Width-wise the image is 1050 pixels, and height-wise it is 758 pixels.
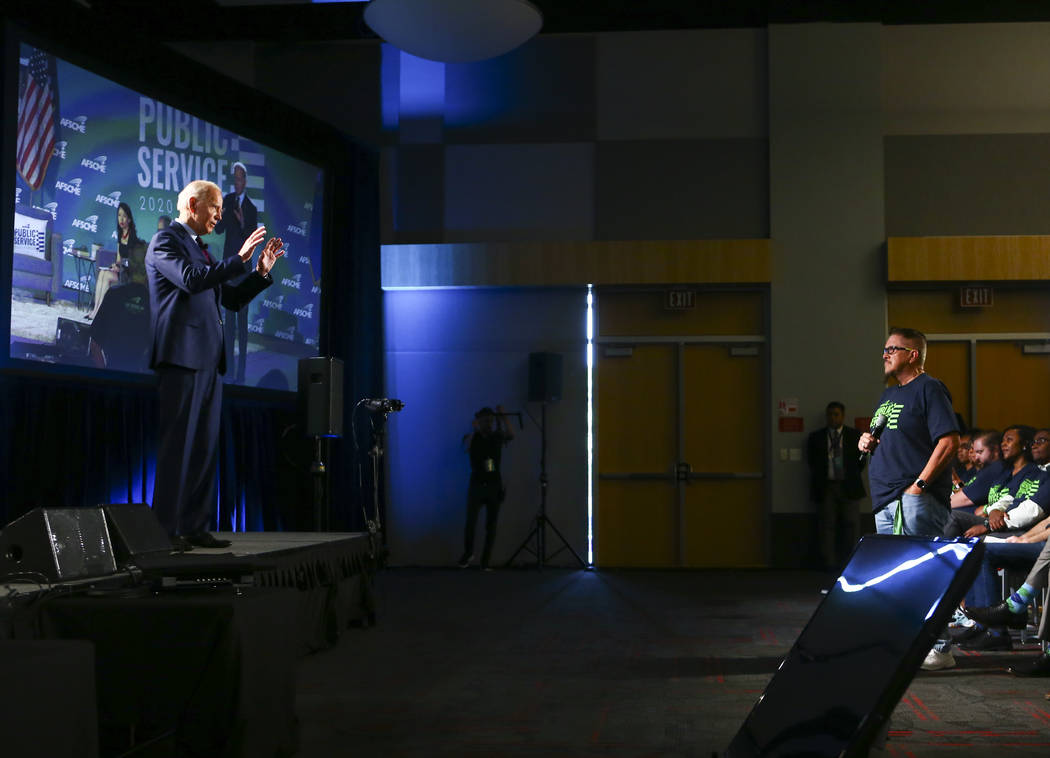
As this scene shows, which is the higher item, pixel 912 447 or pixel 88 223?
pixel 88 223

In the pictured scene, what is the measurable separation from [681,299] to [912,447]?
5.56 metres

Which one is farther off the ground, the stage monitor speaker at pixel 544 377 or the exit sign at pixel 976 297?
the exit sign at pixel 976 297

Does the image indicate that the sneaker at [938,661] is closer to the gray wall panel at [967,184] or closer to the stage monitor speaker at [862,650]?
the stage monitor speaker at [862,650]

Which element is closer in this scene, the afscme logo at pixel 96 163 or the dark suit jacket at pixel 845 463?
the afscme logo at pixel 96 163

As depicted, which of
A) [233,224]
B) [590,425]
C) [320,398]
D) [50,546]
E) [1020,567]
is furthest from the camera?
[590,425]

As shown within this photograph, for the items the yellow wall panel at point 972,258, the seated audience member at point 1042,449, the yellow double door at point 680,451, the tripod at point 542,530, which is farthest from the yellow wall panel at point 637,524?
the seated audience member at point 1042,449

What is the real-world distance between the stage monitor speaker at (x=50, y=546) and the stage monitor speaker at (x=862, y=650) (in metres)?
2.08

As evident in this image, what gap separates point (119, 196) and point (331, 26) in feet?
13.8

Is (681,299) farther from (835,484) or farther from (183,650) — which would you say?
(183,650)

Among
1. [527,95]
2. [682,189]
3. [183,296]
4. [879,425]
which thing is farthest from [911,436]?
[527,95]

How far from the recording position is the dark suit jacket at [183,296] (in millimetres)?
4578

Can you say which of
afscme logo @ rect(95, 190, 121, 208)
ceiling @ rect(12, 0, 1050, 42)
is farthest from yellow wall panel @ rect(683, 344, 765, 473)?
afscme logo @ rect(95, 190, 121, 208)

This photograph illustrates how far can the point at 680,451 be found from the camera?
9.94 metres

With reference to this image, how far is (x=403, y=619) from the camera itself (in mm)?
6316
